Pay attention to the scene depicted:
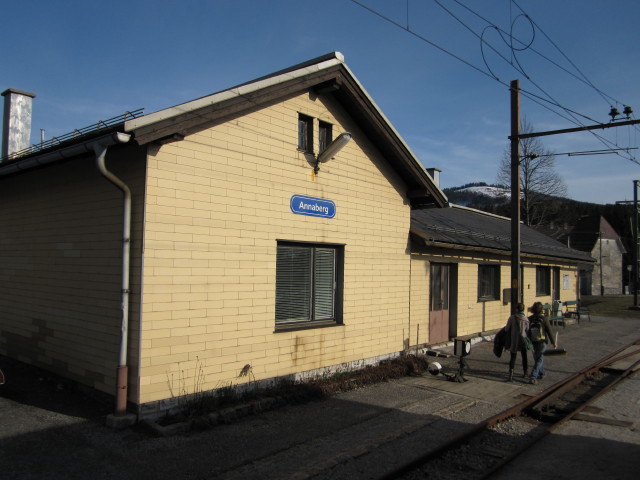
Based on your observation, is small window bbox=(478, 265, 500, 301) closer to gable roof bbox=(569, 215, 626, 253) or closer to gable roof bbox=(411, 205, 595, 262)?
gable roof bbox=(411, 205, 595, 262)

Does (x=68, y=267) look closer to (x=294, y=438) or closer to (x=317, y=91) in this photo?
(x=294, y=438)

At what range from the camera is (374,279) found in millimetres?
10227

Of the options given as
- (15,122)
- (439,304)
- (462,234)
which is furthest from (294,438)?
(15,122)

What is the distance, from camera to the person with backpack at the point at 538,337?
32.4 ft

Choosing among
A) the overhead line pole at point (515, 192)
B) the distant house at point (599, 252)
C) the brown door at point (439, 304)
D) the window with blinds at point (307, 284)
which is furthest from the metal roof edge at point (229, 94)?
the distant house at point (599, 252)

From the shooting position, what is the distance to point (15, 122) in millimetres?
12117

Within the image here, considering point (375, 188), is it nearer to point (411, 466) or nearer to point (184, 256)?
point (184, 256)

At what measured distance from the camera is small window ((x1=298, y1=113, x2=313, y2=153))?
29.7 feet

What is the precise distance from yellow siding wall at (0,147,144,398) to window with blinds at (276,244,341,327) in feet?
8.94

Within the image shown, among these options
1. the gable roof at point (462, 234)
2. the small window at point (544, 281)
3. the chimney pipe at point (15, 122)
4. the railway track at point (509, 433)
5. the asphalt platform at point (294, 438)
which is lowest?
the railway track at point (509, 433)

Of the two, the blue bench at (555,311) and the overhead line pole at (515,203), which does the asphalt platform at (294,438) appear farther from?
the blue bench at (555,311)

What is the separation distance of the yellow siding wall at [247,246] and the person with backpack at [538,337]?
9.60ft

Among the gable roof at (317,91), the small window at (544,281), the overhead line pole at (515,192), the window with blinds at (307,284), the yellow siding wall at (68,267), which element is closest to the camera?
the gable roof at (317,91)

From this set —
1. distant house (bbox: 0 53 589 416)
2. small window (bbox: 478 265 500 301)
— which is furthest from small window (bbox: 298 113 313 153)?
small window (bbox: 478 265 500 301)
